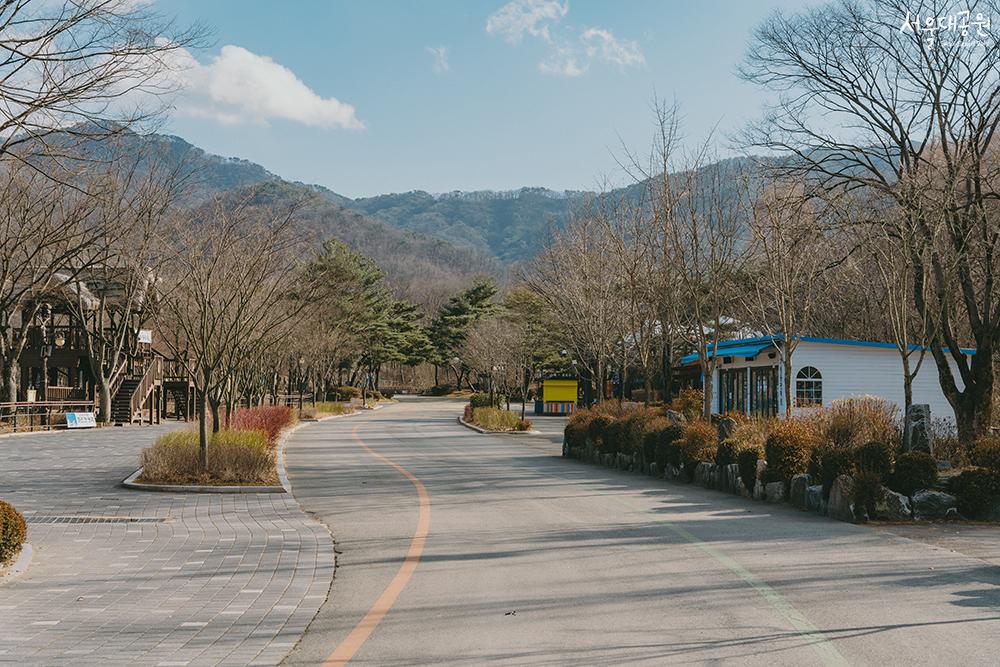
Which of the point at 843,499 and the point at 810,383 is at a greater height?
the point at 810,383

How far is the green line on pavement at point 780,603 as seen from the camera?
239 inches

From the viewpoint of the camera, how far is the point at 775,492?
1474 centimetres

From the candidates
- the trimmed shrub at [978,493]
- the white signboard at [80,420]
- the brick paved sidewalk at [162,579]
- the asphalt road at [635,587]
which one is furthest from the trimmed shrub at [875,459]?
the white signboard at [80,420]

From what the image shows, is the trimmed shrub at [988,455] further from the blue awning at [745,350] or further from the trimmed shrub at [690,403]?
the blue awning at [745,350]

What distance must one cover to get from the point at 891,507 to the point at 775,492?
2.25 metres

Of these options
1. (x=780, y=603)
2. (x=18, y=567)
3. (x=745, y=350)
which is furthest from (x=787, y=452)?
(x=745, y=350)

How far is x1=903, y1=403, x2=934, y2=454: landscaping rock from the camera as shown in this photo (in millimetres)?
14578

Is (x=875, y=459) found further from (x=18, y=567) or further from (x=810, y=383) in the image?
(x=810, y=383)

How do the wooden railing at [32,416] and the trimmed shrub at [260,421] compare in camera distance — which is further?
the wooden railing at [32,416]

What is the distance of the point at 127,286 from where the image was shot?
41719 mm

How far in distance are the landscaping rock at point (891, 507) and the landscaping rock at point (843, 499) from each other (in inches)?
12.5

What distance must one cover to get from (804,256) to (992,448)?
1156 cm

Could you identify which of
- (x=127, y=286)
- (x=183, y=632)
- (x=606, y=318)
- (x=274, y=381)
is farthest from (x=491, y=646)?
(x=274, y=381)

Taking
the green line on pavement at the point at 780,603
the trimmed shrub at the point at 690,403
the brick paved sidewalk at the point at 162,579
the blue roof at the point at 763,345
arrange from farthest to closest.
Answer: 1. the trimmed shrub at the point at 690,403
2. the blue roof at the point at 763,345
3. the brick paved sidewalk at the point at 162,579
4. the green line on pavement at the point at 780,603
